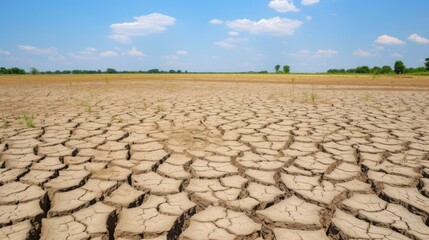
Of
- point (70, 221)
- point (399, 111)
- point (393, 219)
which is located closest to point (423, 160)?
point (393, 219)

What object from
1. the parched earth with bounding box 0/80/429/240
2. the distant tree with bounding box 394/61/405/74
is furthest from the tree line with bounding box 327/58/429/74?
the parched earth with bounding box 0/80/429/240

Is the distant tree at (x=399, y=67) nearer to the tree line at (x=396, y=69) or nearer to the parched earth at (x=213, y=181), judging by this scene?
the tree line at (x=396, y=69)

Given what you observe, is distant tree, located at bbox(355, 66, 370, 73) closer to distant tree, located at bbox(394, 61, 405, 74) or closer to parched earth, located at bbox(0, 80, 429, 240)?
distant tree, located at bbox(394, 61, 405, 74)

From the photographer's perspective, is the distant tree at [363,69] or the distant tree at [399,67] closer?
the distant tree at [399,67]

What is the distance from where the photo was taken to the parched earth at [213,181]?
1.29 m

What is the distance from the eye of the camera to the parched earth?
4.24 feet

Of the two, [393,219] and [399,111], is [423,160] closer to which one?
[393,219]

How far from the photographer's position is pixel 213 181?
178cm

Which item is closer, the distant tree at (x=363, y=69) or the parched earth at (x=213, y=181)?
the parched earth at (x=213, y=181)

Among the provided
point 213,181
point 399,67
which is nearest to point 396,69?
point 399,67

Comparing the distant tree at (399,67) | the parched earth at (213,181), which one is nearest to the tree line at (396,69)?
the distant tree at (399,67)

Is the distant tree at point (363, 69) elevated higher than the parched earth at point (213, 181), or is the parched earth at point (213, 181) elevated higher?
the distant tree at point (363, 69)

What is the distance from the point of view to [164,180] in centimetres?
180

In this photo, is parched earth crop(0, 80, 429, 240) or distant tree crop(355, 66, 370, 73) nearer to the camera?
parched earth crop(0, 80, 429, 240)
